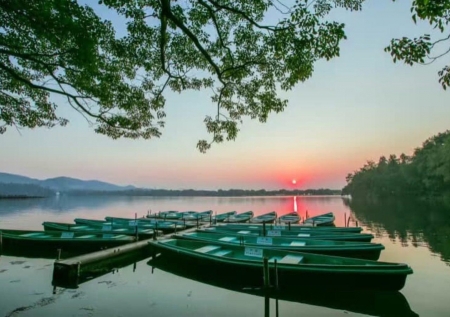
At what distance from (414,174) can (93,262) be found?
254 ft

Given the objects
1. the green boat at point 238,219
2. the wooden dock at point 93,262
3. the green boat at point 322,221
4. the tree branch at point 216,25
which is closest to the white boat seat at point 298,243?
the wooden dock at point 93,262

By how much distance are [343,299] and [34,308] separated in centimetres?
840

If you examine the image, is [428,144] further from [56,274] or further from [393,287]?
[56,274]

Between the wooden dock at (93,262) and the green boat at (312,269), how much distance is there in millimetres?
2789

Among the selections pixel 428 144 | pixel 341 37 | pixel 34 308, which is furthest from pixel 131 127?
pixel 428 144

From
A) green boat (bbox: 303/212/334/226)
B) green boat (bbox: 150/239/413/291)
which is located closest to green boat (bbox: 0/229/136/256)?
green boat (bbox: 150/239/413/291)

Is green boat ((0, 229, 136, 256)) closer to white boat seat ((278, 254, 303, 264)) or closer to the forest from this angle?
white boat seat ((278, 254, 303, 264))

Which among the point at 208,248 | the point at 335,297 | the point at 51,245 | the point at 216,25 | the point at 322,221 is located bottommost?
the point at 335,297

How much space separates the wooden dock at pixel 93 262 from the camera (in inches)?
399

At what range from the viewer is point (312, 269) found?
8.98 m

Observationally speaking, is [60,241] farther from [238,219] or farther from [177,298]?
[238,219]

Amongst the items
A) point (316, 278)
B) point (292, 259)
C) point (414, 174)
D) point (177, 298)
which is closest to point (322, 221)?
point (292, 259)

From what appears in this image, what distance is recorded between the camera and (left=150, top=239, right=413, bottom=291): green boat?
334 inches

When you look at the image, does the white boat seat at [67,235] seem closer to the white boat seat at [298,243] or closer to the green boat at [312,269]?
the green boat at [312,269]
